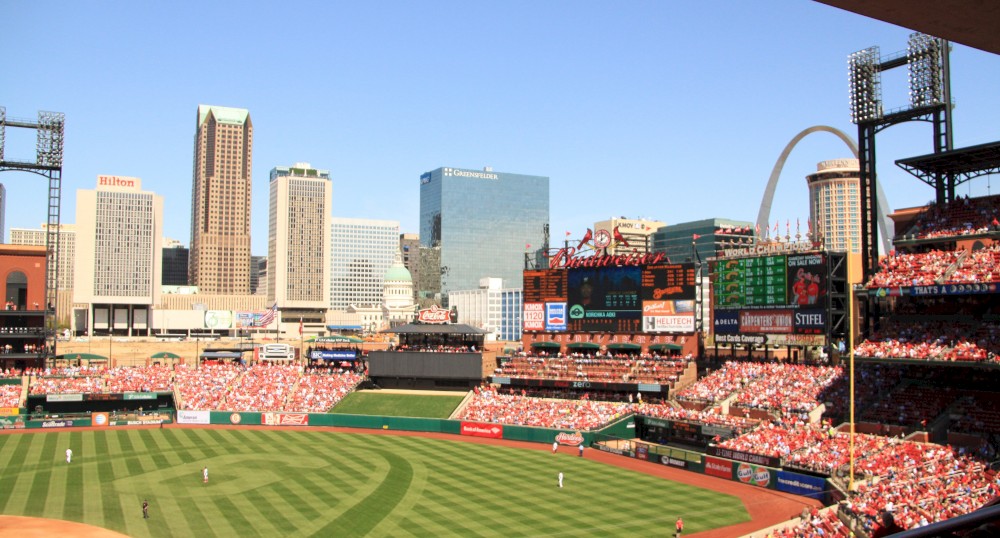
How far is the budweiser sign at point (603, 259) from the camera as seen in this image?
2785 inches

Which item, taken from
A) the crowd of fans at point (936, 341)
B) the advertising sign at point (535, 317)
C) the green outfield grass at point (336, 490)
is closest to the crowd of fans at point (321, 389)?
the green outfield grass at point (336, 490)

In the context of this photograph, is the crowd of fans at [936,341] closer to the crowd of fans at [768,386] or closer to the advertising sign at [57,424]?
the crowd of fans at [768,386]

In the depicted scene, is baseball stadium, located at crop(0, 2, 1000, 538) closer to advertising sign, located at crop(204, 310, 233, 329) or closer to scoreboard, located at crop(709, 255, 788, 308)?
scoreboard, located at crop(709, 255, 788, 308)

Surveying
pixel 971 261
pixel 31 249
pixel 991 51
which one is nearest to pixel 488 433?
pixel 971 261

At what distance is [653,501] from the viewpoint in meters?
41.2

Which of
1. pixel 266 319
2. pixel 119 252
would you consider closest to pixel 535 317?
pixel 266 319

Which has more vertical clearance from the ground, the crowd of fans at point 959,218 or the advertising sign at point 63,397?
the crowd of fans at point 959,218

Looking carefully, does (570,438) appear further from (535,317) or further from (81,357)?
(81,357)

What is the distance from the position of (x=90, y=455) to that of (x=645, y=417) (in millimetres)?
38159

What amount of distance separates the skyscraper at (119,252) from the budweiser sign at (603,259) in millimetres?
99714

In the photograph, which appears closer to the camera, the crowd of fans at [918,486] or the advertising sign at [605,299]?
the crowd of fans at [918,486]

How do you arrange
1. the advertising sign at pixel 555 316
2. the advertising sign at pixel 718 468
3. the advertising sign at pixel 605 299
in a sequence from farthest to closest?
the advertising sign at pixel 555 316
the advertising sign at pixel 605 299
the advertising sign at pixel 718 468

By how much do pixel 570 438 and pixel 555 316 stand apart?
19605mm

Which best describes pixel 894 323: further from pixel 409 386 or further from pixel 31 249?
pixel 31 249
